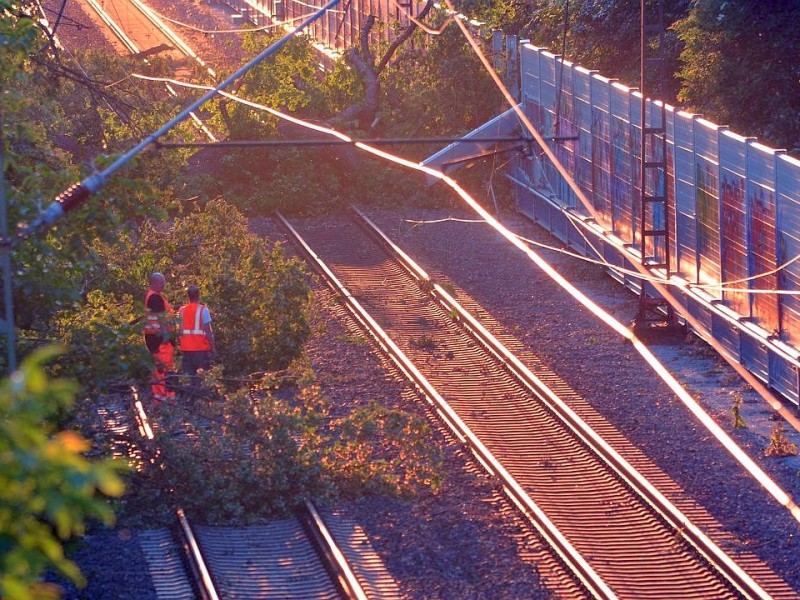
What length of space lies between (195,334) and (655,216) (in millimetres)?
7772

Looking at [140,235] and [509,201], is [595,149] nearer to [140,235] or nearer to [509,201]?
[509,201]

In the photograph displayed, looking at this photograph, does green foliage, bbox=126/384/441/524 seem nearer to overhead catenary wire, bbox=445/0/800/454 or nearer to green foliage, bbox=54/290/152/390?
green foliage, bbox=54/290/152/390

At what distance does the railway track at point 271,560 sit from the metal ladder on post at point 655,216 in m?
6.92

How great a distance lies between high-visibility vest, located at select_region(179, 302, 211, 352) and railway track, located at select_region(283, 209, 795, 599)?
2.61 m

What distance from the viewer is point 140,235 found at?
14.6 m

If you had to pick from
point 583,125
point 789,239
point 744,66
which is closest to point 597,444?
point 789,239

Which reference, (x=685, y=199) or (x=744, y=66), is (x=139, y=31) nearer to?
(x=744, y=66)

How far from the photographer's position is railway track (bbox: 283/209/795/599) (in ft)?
29.3

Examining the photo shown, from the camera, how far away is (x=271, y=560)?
29.8ft

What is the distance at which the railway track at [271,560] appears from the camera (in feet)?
27.9

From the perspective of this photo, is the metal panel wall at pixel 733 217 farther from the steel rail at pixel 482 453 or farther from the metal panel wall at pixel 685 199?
the steel rail at pixel 482 453

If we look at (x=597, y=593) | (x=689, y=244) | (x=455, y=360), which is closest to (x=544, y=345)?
(x=455, y=360)

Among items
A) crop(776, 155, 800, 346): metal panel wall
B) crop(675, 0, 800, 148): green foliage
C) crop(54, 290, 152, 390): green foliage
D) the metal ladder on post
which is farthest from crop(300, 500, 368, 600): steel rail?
crop(675, 0, 800, 148): green foliage

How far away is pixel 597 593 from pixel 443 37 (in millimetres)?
19755
